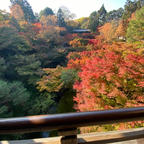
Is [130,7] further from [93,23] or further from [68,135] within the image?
[68,135]

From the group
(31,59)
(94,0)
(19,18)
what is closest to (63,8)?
(19,18)

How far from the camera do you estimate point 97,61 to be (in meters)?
2.99

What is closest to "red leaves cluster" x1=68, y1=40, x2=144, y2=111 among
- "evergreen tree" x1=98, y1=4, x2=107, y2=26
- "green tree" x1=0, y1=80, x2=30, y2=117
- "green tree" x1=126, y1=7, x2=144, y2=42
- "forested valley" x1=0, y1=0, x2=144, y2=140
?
"forested valley" x1=0, y1=0, x2=144, y2=140

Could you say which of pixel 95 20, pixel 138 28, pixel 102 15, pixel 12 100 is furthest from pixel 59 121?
pixel 102 15

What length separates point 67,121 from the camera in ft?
1.50

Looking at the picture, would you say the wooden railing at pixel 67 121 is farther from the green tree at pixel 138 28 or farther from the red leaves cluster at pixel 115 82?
the green tree at pixel 138 28

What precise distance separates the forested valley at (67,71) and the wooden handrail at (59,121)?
2.18 metres

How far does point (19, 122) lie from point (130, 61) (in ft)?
9.06

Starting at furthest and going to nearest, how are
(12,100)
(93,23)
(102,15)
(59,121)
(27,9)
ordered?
1. (102,15)
2. (93,23)
3. (27,9)
4. (12,100)
5. (59,121)

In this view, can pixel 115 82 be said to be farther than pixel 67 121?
Yes

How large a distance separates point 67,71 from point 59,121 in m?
5.23

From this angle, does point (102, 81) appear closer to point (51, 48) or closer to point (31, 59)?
point (31, 59)

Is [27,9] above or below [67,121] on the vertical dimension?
above

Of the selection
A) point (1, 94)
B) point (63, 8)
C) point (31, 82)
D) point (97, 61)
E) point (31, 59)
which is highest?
point (63, 8)
